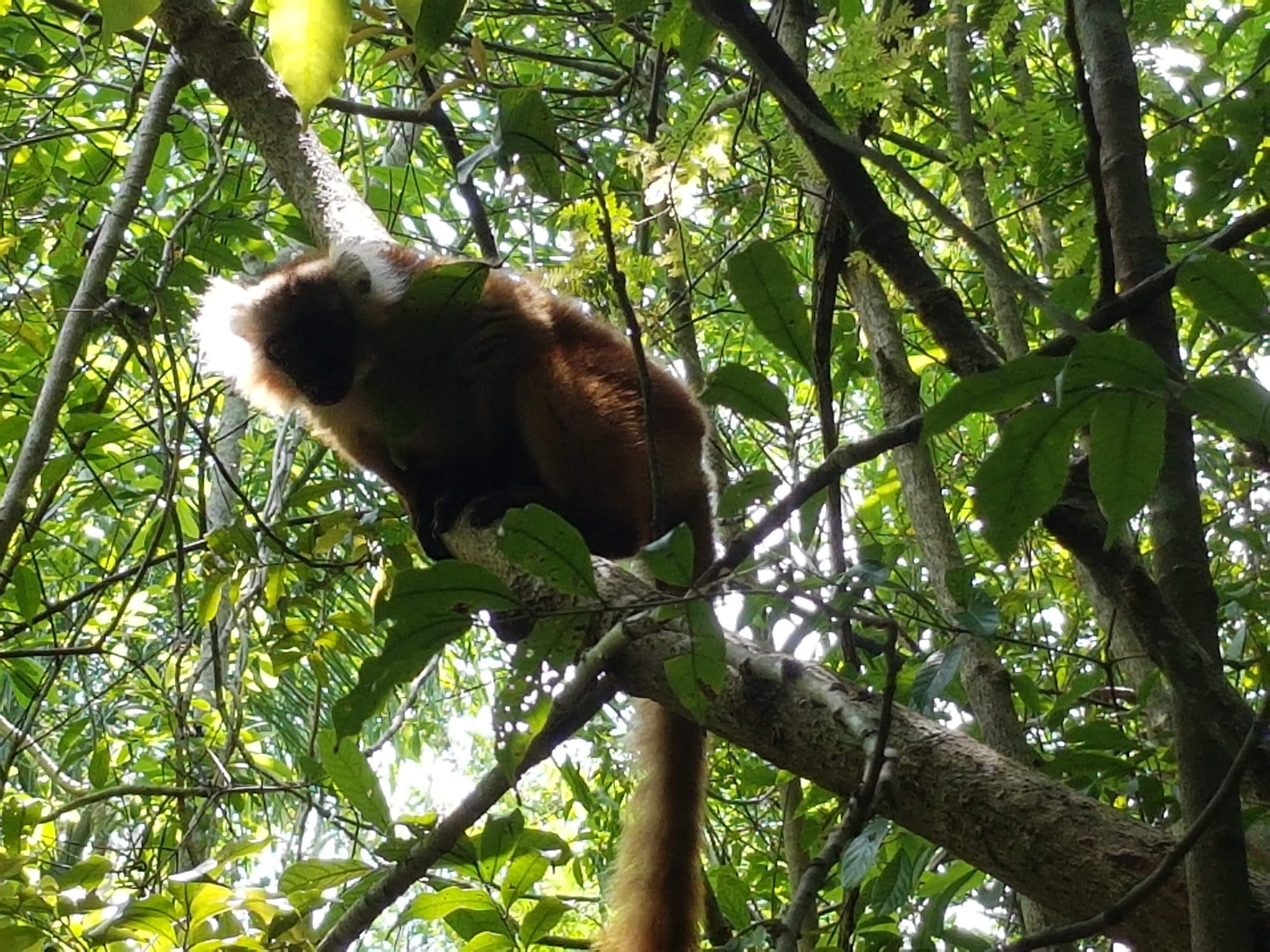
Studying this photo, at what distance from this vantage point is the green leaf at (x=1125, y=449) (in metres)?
1.11

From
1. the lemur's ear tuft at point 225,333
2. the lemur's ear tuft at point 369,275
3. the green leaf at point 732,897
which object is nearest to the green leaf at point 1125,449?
the green leaf at point 732,897

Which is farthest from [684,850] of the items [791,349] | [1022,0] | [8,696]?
[8,696]

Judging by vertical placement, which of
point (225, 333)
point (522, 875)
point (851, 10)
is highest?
point (851, 10)

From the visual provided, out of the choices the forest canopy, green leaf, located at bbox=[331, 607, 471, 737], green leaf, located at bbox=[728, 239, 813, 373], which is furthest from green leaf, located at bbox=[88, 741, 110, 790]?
green leaf, located at bbox=[728, 239, 813, 373]

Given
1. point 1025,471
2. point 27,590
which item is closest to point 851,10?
point 1025,471

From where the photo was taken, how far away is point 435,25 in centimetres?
127

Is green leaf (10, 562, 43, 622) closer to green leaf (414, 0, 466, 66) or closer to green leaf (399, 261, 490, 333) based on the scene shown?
green leaf (399, 261, 490, 333)

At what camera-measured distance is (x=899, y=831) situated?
7.93 ft

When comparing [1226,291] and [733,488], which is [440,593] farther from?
[1226,291]

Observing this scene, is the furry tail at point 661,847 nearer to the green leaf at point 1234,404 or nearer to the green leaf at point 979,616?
the green leaf at point 979,616

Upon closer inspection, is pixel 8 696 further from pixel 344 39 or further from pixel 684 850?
pixel 344 39

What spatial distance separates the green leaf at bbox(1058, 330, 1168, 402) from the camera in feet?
3.43

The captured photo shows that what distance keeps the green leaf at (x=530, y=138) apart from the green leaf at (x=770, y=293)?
18.4 inches

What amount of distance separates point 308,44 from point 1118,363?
2.42 ft
